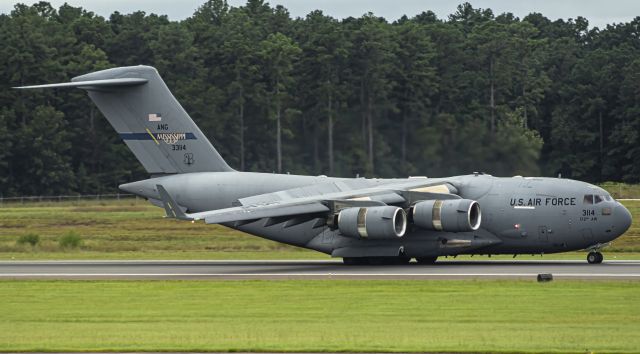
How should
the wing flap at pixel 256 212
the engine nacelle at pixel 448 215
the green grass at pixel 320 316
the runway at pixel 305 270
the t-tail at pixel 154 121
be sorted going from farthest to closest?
the t-tail at pixel 154 121
the engine nacelle at pixel 448 215
the wing flap at pixel 256 212
the runway at pixel 305 270
the green grass at pixel 320 316

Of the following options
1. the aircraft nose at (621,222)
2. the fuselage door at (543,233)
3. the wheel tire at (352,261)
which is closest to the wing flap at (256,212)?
the wheel tire at (352,261)

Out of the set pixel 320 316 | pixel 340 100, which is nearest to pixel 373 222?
pixel 340 100

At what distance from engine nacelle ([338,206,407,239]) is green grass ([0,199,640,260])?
604 centimetres

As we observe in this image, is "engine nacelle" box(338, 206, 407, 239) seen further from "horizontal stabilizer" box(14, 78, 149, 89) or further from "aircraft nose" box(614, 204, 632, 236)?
"horizontal stabilizer" box(14, 78, 149, 89)

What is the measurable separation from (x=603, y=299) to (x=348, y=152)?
63.9ft

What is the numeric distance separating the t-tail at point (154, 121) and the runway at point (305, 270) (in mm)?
3205

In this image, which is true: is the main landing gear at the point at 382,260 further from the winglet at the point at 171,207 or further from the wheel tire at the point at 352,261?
the winglet at the point at 171,207

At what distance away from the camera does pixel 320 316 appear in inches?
972

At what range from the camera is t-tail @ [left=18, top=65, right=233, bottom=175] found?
Result: 42.2m

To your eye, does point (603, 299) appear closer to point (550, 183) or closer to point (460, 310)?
point (460, 310)

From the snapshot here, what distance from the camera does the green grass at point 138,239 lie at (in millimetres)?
45562

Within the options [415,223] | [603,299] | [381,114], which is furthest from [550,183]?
[603,299]

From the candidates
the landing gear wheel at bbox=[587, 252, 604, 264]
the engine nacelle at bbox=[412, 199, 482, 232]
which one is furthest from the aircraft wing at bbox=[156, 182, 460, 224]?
the landing gear wheel at bbox=[587, 252, 604, 264]

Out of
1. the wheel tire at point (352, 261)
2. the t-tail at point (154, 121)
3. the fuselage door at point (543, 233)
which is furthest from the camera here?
the t-tail at point (154, 121)
